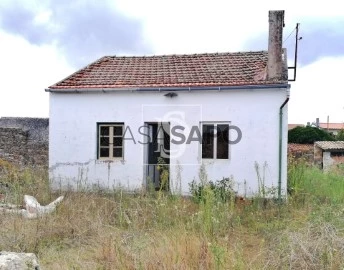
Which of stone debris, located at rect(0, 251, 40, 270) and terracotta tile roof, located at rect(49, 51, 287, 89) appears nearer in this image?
stone debris, located at rect(0, 251, 40, 270)

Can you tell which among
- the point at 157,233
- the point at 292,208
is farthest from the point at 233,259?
the point at 292,208

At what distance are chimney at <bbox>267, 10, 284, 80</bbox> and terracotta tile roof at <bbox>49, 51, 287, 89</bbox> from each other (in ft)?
1.16

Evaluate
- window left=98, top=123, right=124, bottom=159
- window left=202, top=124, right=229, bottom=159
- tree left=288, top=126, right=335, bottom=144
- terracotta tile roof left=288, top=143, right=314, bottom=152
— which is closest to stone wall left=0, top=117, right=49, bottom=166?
window left=98, top=123, right=124, bottom=159

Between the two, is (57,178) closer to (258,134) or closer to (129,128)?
(129,128)

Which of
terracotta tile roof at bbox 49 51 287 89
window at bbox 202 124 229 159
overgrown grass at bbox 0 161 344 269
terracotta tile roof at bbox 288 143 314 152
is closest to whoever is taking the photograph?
overgrown grass at bbox 0 161 344 269

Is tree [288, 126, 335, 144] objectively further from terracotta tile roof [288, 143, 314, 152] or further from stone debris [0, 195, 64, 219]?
stone debris [0, 195, 64, 219]

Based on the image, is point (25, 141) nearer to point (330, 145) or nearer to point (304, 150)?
point (304, 150)

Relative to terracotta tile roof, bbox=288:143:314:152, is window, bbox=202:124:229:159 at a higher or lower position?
higher

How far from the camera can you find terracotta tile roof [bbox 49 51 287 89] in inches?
498

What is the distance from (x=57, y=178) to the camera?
13.2 m

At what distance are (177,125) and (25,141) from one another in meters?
6.42

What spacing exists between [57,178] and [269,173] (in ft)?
23.5

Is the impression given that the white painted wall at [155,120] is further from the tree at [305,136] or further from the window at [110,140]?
the tree at [305,136]

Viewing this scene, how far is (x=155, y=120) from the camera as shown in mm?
12680
